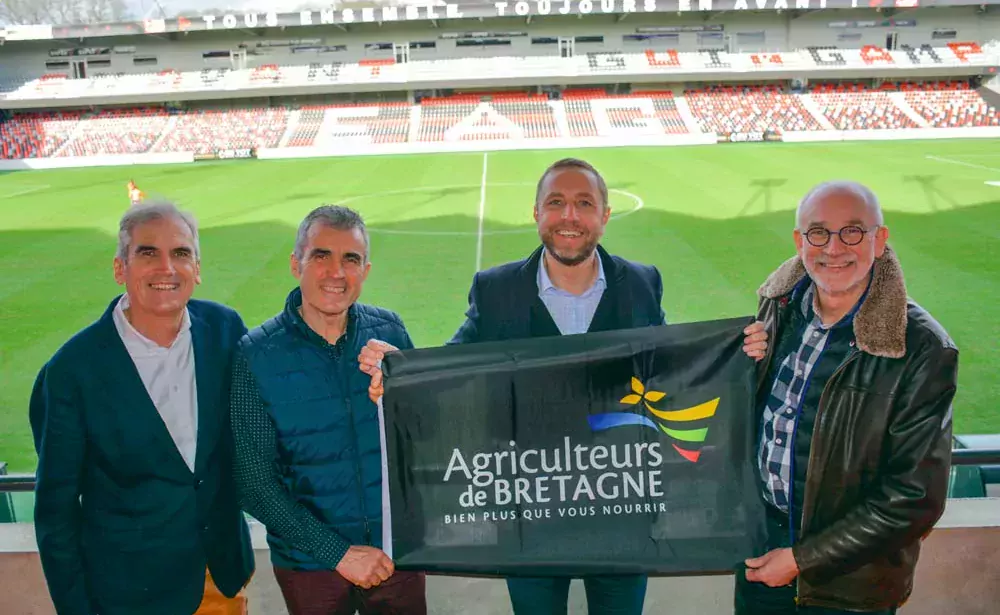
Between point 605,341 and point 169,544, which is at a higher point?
point 605,341

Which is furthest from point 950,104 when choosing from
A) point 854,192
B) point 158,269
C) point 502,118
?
point 158,269

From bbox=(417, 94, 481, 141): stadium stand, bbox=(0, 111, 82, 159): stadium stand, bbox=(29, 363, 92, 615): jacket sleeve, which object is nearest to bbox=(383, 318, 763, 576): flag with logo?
bbox=(29, 363, 92, 615): jacket sleeve

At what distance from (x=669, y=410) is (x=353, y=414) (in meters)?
1.11

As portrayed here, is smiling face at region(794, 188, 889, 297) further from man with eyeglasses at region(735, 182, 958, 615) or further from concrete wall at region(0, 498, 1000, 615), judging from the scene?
concrete wall at region(0, 498, 1000, 615)

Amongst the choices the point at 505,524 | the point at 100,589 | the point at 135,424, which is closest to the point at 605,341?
the point at 505,524

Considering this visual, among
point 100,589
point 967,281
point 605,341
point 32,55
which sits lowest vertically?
point 967,281

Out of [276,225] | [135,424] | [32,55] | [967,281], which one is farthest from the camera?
[32,55]

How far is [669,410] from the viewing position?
2.74m

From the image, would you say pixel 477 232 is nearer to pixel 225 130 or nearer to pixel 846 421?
pixel 846 421

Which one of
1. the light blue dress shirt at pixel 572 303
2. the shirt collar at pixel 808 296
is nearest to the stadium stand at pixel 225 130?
the light blue dress shirt at pixel 572 303

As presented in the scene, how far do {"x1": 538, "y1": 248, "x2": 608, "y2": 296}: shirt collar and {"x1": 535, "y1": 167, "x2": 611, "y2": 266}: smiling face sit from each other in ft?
0.42

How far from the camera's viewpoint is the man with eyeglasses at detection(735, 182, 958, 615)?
2309 mm

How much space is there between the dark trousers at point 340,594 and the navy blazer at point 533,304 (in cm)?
93

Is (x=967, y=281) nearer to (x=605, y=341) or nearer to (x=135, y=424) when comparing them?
(x=605, y=341)
